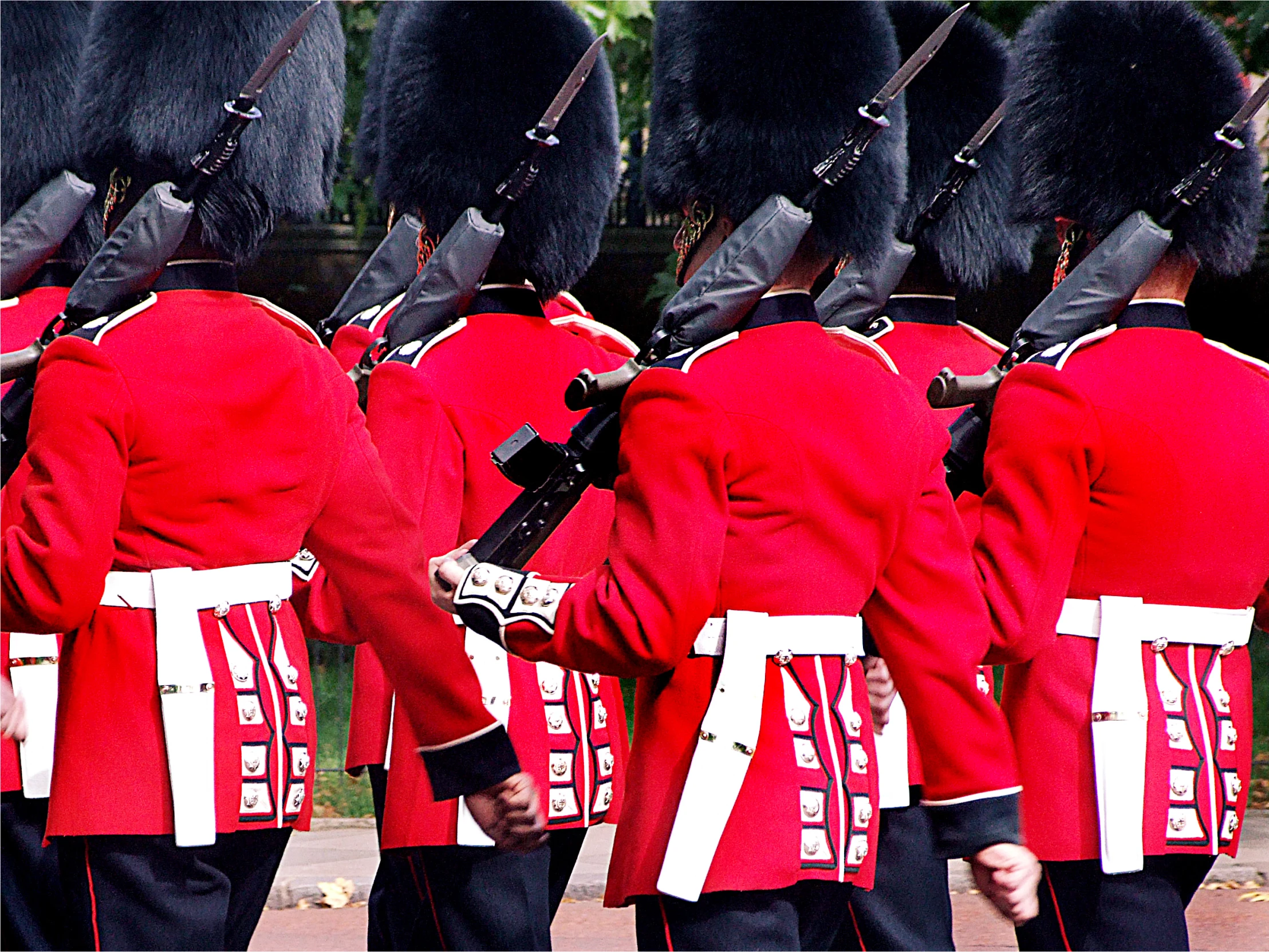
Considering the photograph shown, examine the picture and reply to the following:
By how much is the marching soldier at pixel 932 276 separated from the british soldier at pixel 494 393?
631 millimetres

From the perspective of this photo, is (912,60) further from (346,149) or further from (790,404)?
(346,149)

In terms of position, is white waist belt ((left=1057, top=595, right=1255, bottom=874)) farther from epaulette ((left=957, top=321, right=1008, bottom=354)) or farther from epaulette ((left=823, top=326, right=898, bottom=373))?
epaulette ((left=957, top=321, right=1008, bottom=354))

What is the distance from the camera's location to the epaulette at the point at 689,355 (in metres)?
3.18

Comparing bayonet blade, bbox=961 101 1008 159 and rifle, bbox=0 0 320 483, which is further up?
rifle, bbox=0 0 320 483

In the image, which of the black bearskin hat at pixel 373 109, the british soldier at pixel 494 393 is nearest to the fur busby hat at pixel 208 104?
the british soldier at pixel 494 393

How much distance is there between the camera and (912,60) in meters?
3.86

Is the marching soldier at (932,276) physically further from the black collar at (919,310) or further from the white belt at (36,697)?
the white belt at (36,697)

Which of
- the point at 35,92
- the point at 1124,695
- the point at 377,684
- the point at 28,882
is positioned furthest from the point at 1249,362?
the point at 35,92

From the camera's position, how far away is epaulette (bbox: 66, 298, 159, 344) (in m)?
3.40

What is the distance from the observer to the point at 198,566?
3.47m

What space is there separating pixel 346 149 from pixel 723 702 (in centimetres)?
925

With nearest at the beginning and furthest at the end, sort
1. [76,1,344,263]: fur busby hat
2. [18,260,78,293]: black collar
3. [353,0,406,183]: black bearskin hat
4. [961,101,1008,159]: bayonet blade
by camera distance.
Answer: [76,1,344,263]: fur busby hat
[18,260,78,293]: black collar
[961,101,1008,159]: bayonet blade
[353,0,406,183]: black bearskin hat

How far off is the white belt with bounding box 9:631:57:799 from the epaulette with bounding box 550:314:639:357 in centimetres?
157

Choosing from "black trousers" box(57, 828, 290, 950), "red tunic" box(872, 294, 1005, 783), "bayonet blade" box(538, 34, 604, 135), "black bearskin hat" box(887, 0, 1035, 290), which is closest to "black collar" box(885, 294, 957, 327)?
"red tunic" box(872, 294, 1005, 783)
